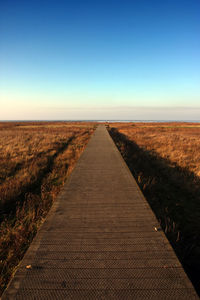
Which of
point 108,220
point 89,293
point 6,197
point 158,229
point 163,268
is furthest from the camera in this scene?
point 6,197

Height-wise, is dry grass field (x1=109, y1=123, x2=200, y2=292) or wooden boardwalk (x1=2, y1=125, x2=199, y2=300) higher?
wooden boardwalk (x1=2, y1=125, x2=199, y2=300)

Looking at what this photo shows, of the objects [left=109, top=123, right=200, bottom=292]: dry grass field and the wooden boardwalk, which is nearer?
the wooden boardwalk

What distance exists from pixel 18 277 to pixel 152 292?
5.26ft

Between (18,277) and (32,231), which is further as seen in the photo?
(32,231)

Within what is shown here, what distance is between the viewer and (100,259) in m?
1.97

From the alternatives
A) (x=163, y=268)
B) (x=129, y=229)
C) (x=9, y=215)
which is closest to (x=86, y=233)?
(x=129, y=229)

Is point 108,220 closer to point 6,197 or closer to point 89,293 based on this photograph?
point 89,293

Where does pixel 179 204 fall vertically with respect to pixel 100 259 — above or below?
below

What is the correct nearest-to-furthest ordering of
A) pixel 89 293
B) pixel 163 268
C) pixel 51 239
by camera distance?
1. pixel 89 293
2. pixel 163 268
3. pixel 51 239

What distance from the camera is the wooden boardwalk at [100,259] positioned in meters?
1.61

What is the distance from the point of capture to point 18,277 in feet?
5.69

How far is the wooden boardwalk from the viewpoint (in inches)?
63.3

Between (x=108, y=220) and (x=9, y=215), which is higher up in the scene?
(x=108, y=220)

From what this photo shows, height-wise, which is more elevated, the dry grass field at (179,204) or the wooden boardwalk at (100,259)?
the wooden boardwalk at (100,259)
